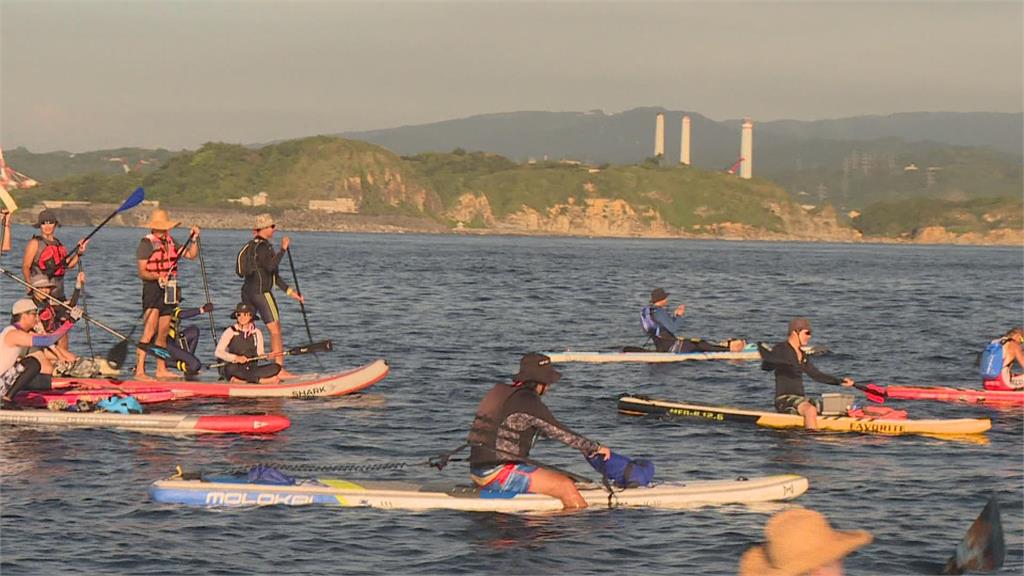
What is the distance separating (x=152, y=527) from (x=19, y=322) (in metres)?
5.56

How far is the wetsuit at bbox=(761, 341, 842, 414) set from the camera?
20641mm

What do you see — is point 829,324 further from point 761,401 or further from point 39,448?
point 39,448

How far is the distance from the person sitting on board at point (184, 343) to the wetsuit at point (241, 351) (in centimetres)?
50

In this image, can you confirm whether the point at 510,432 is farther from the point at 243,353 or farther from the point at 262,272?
the point at 262,272

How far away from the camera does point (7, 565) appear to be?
13047 mm


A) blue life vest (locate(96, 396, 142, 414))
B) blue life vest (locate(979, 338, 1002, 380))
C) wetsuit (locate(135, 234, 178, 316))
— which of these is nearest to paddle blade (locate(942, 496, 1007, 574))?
blue life vest (locate(96, 396, 142, 414))

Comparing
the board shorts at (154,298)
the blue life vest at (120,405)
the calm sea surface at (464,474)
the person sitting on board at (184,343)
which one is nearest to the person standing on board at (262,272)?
the person sitting on board at (184,343)

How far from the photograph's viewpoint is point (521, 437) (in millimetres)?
14805

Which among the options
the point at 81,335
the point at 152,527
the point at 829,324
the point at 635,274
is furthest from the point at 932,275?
the point at 152,527

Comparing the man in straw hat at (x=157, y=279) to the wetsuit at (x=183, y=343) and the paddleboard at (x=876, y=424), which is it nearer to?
the wetsuit at (x=183, y=343)

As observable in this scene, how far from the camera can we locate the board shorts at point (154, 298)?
23531 mm

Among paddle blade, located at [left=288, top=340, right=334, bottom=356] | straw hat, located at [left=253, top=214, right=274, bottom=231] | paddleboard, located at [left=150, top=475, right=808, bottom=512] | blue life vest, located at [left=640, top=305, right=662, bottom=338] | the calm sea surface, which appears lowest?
the calm sea surface

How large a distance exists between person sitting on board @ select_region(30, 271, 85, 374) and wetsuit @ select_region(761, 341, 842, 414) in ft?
38.0

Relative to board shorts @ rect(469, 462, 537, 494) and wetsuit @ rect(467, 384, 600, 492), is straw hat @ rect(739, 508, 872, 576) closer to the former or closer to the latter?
wetsuit @ rect(467, 384, 600, 492)
